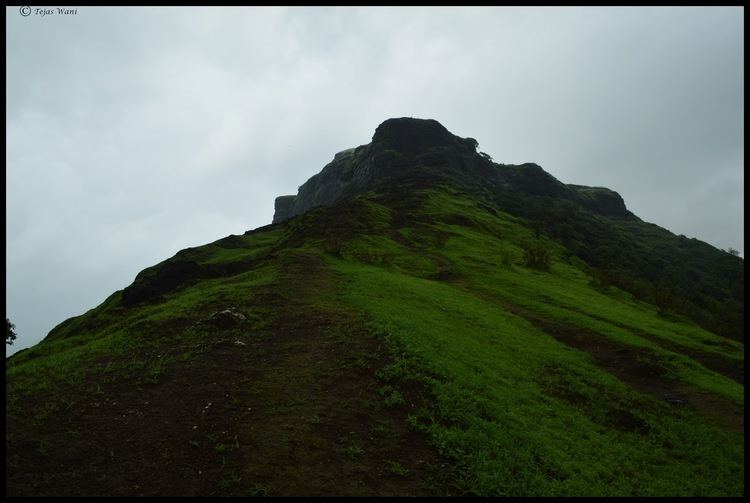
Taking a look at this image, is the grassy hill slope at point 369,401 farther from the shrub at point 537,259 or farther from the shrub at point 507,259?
the shrub at point 537,259

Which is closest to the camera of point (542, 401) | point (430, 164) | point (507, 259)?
point (542, 401)

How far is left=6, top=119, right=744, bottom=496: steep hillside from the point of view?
12633 mm

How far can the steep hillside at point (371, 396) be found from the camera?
12633 millimetres

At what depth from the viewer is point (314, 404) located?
15.9 meters

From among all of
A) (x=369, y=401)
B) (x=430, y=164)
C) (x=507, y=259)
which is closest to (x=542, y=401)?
(x=369, y=401)

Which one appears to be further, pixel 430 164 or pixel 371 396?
pixel 430 164

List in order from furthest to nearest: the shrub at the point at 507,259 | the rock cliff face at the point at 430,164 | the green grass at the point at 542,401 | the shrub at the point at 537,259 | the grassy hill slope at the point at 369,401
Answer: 1. the rock cliff face at the point at 430,164
2. the shrub at the point at 537,259
3. the shrub at the point at 507,259
4. the green grass at the point at 542,401
5. the grassy hill slope at the point at 369,401

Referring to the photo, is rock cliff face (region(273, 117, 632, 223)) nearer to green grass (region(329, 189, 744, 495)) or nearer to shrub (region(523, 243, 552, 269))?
shrub (region(523, 243, 552, 269))

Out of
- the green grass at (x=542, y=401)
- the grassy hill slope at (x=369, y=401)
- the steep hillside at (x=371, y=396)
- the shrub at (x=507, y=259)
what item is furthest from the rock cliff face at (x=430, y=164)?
the grassy hill slope at (x=369, y=401)

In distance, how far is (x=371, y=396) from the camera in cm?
1702

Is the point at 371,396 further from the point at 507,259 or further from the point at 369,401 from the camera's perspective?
the point at 507,259

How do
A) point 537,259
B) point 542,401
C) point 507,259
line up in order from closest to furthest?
point 542,401 → point 507,259 → point 537,259

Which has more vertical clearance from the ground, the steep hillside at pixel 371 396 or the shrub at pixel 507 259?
the shrub at pixel 507 259

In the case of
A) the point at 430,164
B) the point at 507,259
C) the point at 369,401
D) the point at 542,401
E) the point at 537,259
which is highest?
the point at 430,164
